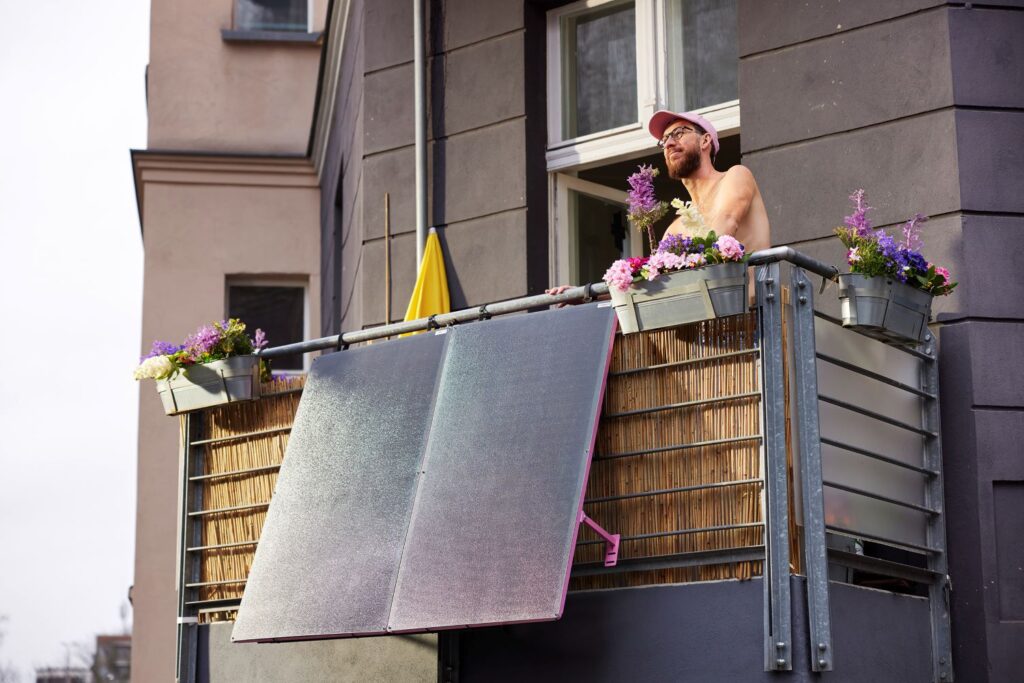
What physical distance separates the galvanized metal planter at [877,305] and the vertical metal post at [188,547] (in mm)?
4137

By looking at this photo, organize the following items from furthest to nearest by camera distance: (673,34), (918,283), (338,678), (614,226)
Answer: (614,226), (673,34), (338,678), (918,283)

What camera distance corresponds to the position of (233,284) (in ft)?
55.4

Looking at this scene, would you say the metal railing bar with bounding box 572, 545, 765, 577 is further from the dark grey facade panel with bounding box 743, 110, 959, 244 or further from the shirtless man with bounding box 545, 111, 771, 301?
the dark grey facade panel with bounding box 743, 110, 959, 244

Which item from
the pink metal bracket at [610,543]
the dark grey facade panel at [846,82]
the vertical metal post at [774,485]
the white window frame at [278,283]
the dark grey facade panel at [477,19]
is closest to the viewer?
the vertical metal post at [774,485]

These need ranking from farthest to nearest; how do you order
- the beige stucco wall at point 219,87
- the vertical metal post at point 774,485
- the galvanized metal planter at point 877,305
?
the beige stucco wall at point 219,87 < the galvanized metal planter at point 877,305 < the vertical metal post at point 774,485

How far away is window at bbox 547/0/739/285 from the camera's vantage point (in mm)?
9984

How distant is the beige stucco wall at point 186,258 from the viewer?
1606cm

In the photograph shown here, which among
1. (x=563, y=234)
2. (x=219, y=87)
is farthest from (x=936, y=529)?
(x=219, y=87)

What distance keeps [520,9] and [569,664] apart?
474cm

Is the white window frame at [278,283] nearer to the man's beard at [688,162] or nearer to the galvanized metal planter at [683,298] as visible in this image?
the man's beard at [688,162]

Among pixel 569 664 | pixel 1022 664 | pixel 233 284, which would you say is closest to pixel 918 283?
pixel 1022 664

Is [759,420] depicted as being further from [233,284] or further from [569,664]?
[233,284]

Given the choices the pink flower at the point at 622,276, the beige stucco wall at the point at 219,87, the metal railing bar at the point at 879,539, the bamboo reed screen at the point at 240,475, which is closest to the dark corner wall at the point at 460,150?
the bamboo reed screen at the point at 240,475

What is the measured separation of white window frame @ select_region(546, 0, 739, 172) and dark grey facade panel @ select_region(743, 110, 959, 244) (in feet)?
2.17
